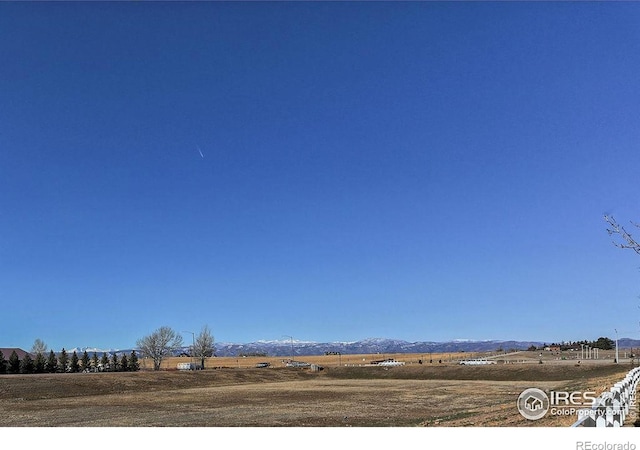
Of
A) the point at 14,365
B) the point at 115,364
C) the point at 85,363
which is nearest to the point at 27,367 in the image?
the point at 14,365

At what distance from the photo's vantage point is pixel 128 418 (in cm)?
3039

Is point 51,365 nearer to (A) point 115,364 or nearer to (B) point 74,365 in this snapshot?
(B) point 74,365

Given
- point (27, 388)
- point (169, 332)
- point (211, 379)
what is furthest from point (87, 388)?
point (169, 332)

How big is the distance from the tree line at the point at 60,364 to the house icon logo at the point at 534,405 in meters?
101

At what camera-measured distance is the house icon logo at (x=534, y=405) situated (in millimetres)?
15391

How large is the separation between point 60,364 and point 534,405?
10734cm

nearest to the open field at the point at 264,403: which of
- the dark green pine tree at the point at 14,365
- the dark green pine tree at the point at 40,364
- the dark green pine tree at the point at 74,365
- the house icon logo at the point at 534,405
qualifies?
the house icon logo at the point at 534,405

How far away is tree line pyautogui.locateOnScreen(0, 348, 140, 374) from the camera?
100125mm

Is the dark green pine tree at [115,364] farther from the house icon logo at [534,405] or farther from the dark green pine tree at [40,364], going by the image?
the house icon logo at [534,405]

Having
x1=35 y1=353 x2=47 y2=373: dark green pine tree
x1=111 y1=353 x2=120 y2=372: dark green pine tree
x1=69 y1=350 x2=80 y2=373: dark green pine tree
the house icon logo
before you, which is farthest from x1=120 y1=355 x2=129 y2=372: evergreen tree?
the house icon logo

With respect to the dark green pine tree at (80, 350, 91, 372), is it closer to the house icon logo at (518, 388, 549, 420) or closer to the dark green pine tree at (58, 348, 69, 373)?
the dark green pine tree at (58, 348, 69, 373)

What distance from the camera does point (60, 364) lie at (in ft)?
352
